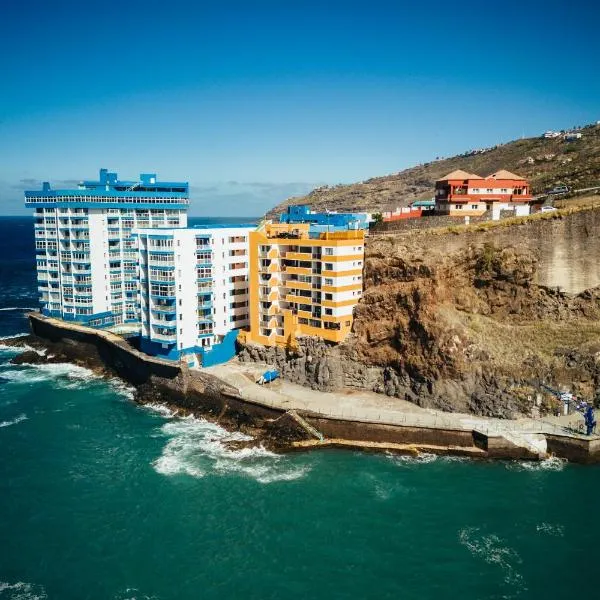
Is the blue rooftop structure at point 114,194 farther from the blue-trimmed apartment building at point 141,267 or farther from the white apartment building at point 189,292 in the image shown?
the white apartment building at point 189,292

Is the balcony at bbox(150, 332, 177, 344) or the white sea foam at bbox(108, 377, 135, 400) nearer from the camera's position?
the balcony at bbox(150, 332, 177, 344)

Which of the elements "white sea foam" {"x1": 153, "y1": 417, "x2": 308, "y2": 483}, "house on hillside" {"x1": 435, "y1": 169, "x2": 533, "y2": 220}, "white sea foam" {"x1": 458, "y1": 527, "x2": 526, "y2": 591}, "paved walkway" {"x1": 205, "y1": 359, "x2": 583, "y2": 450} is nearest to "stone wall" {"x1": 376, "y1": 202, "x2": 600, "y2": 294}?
"house on hillside" {"x1": 435, "y1": 169, "x2": 533, "y2": 220}

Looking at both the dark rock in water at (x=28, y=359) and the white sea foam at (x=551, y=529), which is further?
the dark rock in water at (x=28, y=359)

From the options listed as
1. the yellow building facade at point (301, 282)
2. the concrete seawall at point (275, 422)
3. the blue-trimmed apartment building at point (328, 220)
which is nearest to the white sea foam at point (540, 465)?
the concrete seawall at point (275, 422)

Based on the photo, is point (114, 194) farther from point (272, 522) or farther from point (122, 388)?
point (272, 522)

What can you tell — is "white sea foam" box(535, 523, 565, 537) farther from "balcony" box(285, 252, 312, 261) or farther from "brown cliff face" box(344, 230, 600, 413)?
"balcony" box(285, 252, 312, 261)

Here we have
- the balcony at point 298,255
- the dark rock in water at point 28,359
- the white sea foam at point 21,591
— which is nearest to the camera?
the white sea foam at point 21,591
